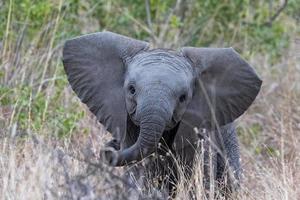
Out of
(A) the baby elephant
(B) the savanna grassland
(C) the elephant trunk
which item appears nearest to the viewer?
(B) the savanna grassland

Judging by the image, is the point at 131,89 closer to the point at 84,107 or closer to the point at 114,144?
the point at 114,144

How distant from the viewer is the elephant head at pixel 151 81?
267 inches

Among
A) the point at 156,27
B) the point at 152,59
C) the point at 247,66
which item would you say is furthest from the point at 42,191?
the point at 156,27

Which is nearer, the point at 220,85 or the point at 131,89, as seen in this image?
the point at 131,89

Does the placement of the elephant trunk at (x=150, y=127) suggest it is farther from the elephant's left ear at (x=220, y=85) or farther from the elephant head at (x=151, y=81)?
the elephant's left ear at (x=220, y=85)

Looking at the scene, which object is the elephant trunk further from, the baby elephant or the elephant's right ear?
the elephant's right ear

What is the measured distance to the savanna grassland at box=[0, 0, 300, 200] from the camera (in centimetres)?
642

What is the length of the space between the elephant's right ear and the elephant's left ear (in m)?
0.37

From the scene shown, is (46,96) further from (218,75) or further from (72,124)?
(218,75)

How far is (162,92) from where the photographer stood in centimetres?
665

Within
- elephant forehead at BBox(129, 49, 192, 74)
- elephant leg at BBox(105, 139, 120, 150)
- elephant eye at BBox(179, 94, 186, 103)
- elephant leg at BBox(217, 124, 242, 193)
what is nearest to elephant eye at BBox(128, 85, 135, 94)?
elephant forehead at BBox(129, 49, 192, 74)

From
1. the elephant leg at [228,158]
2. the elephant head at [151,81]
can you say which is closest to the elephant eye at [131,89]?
the elephant head at [151,81]

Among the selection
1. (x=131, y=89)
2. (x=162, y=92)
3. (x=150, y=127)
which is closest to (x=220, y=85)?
(x=131, y=89)

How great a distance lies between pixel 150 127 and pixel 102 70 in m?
0.90
